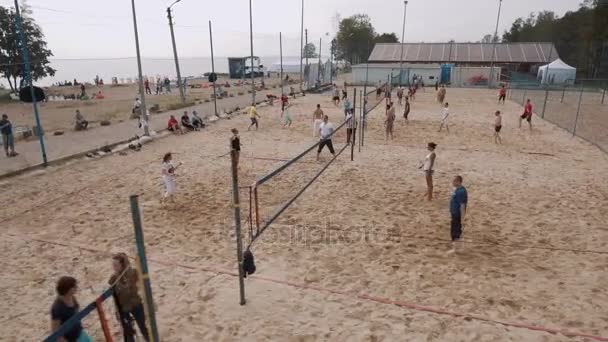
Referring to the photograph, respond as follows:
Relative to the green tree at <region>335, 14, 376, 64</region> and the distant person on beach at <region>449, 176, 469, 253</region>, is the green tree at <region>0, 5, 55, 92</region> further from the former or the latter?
the green tree at <region>335, 14, 376, 64</region>

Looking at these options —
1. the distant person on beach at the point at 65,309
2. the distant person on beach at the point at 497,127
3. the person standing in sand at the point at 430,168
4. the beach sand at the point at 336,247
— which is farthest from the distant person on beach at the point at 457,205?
the distant person on beach at the point at 497,127

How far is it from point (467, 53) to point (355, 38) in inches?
1576

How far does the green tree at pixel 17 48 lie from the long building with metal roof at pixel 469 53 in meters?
39.3

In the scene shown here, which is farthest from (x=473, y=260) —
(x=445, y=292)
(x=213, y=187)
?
(x=213, y=187)

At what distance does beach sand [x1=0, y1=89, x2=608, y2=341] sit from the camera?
16.7 feet

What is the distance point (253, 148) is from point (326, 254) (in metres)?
8.54

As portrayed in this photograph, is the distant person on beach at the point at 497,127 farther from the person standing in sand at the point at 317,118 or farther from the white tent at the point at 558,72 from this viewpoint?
the white tent at the point at 558,72

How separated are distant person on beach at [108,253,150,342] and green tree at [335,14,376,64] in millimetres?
90835

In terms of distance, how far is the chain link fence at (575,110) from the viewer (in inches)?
666

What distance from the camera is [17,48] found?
37906 mm

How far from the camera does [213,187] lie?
10266mm

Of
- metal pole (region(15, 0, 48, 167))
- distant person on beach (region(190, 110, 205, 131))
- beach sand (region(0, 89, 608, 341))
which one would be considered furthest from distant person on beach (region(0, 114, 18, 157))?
distant person on beach (region(190, 110, 205, 131))

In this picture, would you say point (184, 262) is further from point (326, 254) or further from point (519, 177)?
point (519, 177)

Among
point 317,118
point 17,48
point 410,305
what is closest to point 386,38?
point 17,48
